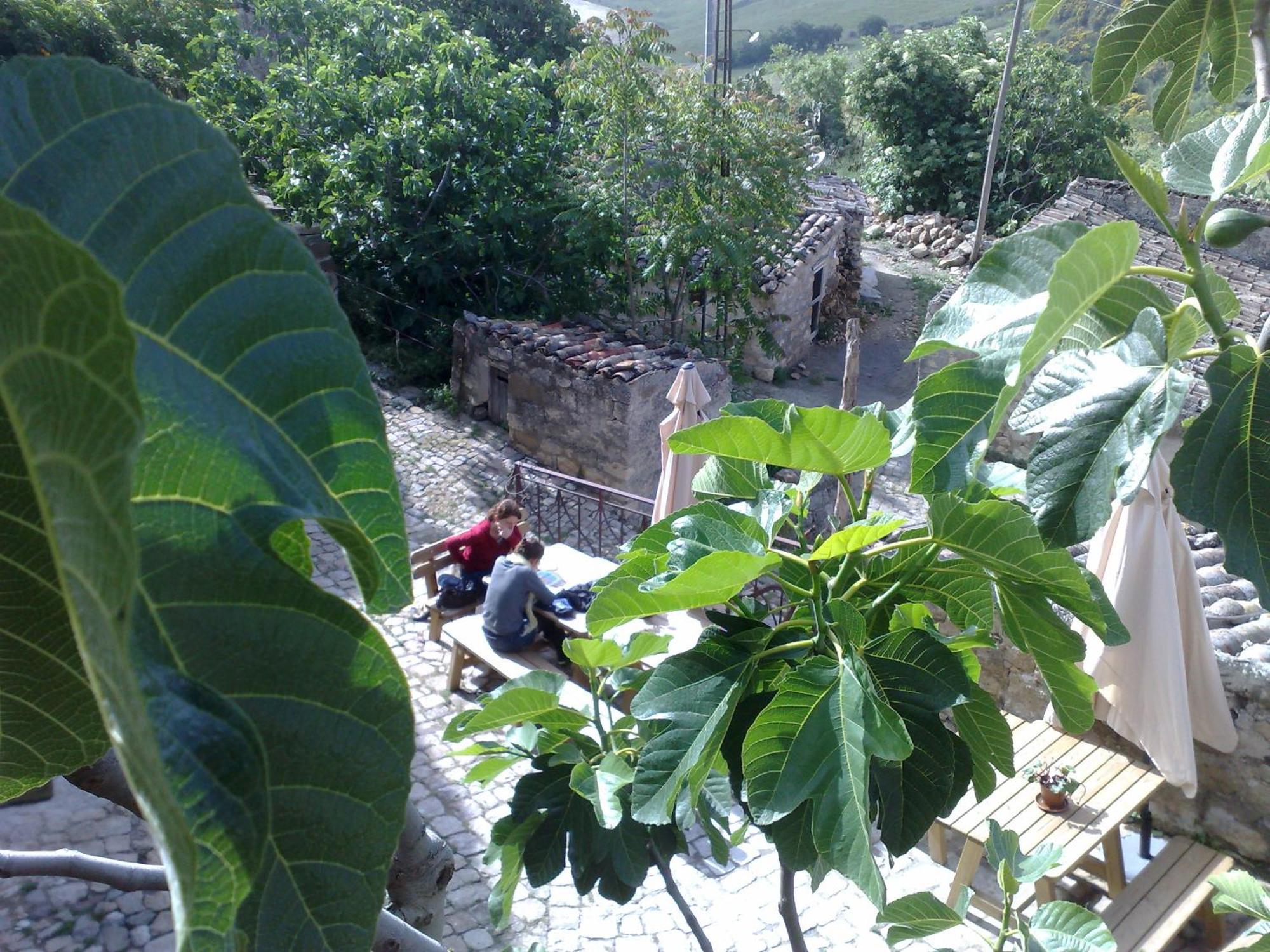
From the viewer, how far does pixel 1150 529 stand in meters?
4.41

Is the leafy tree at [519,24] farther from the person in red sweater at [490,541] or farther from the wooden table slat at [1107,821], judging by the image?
the wooden table slat at [1107,821]

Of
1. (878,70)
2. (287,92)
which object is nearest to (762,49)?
(878,70)

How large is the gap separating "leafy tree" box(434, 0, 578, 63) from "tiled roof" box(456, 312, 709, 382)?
861 cm

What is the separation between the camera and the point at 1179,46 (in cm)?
169

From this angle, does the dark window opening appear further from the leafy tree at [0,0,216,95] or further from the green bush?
the green bush

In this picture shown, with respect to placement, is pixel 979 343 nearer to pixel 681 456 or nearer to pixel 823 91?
pixel 681 456

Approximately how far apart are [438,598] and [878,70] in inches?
675

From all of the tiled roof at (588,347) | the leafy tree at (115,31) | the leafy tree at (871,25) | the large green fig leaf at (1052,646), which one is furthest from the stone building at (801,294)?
the leafy tree at (871,25)

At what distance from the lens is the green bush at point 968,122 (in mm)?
18047

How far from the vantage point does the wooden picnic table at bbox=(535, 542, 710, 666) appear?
17.2 ft

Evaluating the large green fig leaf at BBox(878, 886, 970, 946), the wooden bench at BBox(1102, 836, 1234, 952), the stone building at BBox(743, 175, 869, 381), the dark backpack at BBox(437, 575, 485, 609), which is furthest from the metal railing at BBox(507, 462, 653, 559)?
the large green fig leaf at BBox(878, 886, 970, 946)

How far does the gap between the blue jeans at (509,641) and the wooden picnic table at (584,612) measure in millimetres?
177

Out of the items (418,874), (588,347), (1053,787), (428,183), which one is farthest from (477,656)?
(428,183)

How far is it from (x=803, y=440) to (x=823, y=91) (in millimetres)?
29128
